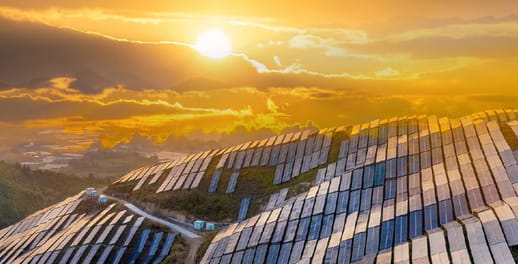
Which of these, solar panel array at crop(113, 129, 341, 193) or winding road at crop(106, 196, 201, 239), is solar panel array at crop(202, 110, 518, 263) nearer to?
winding road at crop(106, 196, 201, 239)

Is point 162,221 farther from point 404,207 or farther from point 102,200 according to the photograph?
point 404,207

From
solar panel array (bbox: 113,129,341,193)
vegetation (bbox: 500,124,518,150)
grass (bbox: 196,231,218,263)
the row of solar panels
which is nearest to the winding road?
grass (bbox: 196,231,218,263)

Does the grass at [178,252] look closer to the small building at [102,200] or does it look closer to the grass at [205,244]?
the grass at [205,244]

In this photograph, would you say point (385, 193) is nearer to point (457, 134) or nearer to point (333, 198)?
point (333, 198)

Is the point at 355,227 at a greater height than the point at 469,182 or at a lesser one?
lesser

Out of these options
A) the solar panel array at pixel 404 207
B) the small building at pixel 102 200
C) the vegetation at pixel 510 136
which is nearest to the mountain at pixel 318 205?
the solar panel array at pixel 404 207

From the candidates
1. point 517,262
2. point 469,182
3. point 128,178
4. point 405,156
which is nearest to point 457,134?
Result: point 405,156
